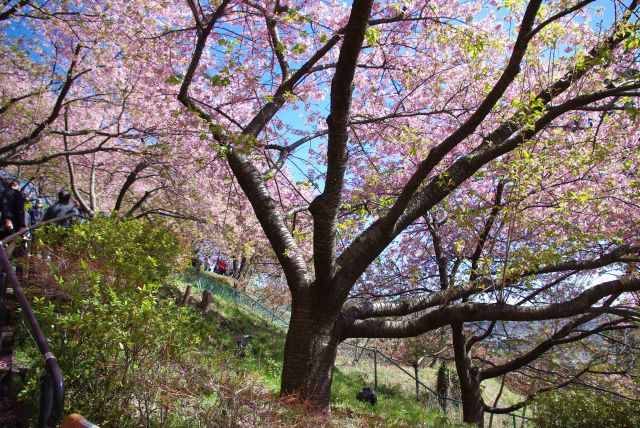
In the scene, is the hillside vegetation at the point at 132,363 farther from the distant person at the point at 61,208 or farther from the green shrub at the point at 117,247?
the distant person at the point at 61,208

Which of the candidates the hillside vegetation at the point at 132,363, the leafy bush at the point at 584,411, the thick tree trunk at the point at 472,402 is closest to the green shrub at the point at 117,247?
the hillside vegetation at the point at 132,363

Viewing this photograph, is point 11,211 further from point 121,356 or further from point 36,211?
point 121,356

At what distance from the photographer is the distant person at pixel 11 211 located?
682 cm

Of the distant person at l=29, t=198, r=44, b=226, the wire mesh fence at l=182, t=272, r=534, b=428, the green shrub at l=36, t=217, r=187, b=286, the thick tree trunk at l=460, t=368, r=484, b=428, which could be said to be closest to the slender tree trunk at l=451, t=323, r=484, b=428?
the thick tree trunk at l=460, t=368, r=484, b=428

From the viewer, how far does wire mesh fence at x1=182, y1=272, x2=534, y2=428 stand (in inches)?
480

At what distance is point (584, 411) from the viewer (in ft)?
30.2

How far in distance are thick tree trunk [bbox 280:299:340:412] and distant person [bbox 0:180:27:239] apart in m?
4.68

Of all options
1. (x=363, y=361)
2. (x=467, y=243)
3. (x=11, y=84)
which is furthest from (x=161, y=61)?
(x=363, y=361)

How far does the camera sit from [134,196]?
17828mm

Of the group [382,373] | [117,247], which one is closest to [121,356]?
[117,247]

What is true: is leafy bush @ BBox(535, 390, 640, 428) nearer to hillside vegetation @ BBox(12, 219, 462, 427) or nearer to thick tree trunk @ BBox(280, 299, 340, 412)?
thick tree trunk @ BBox(280, 299, 340, 412)

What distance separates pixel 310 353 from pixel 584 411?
735 centimetres

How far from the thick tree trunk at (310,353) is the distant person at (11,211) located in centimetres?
468

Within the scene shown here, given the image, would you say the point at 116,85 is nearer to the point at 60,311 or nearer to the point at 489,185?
the point at 60,311
